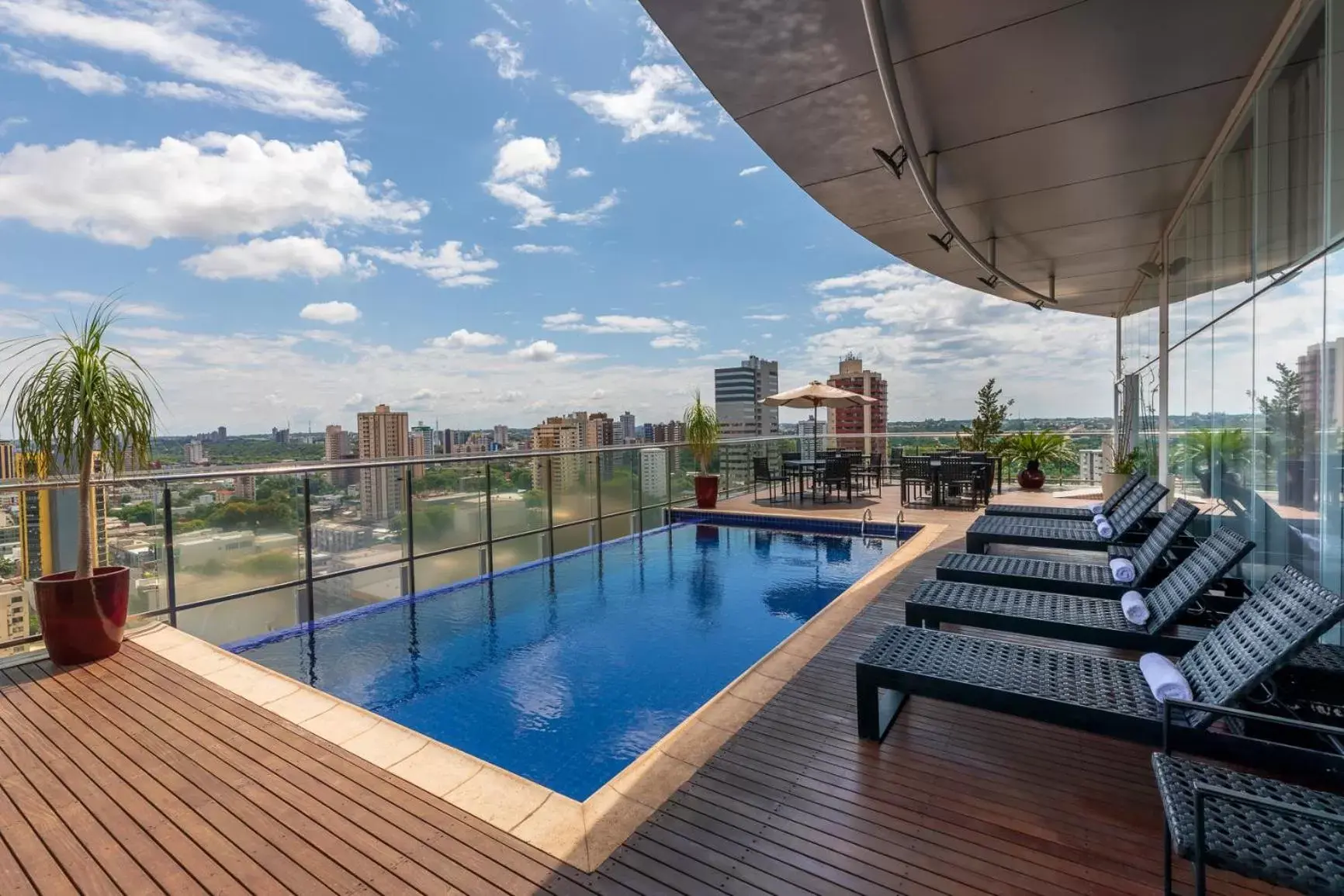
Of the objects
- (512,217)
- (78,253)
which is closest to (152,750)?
(512,217)

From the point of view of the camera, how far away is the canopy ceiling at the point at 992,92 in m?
2.76

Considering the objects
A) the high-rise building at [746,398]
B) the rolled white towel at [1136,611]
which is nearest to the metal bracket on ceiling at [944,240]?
the rolled white towel at [1136,611]

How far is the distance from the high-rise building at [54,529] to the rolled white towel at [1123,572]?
607cm

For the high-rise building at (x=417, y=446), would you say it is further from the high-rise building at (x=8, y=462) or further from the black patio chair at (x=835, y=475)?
the black patio chair at (x=835, y=475)

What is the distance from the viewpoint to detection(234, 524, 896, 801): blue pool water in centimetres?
338

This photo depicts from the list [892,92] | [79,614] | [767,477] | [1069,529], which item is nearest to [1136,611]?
[1069,529]

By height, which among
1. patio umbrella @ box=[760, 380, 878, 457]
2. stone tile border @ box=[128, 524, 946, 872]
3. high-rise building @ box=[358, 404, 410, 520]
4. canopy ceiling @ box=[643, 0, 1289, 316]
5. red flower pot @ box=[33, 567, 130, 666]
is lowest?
stone tile border @ box=[128, 524, 946, 872]

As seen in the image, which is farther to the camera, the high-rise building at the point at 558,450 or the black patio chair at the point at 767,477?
the black patio chair at the point at 767,477

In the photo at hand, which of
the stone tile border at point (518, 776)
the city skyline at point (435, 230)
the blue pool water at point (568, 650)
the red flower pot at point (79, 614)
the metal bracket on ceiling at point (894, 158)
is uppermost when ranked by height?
the city skyline at point (435, 230)

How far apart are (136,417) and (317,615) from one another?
7.06ft

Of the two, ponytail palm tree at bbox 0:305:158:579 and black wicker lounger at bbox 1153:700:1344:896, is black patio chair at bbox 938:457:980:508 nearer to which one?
black wicker lounger at bbox 1153:700:1344:896

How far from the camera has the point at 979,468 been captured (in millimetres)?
9070

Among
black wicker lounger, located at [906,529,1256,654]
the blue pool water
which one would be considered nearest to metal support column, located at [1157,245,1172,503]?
the blue pool water

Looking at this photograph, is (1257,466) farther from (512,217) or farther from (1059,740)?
(512,217)
